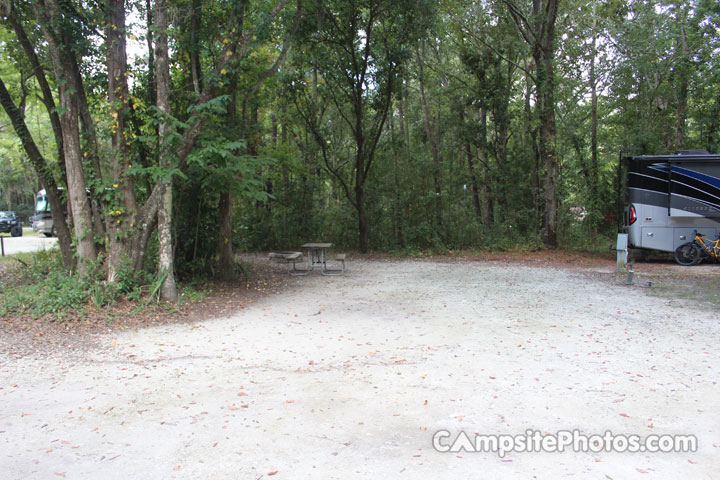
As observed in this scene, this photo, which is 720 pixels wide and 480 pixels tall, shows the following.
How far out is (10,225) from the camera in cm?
2784

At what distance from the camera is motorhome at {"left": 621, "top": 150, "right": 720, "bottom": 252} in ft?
41.9

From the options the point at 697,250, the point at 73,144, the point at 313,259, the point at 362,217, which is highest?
the point at 73,144

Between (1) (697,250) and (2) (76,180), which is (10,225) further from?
(1) (697,250)

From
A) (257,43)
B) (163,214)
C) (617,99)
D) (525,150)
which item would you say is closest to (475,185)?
(525,150)

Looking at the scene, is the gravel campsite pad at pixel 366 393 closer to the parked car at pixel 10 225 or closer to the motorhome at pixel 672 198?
the motorhome at pixel 672 198

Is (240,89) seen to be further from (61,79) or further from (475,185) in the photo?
(475,185)

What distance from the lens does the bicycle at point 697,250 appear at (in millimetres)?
12820

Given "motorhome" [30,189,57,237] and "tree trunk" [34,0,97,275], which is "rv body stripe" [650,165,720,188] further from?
"motorhome" [30,189,57,237]

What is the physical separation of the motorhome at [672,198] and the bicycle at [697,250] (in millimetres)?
144

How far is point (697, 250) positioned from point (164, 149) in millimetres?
13393

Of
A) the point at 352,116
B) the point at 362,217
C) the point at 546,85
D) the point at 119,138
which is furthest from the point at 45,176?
the point at 546,85

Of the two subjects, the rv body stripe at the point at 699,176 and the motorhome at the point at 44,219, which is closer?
the rv body stripe at the point at 699,176


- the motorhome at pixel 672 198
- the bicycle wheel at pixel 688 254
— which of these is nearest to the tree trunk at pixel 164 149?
the motorhome at pixel 672 198

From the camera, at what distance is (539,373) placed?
16.6 ft
